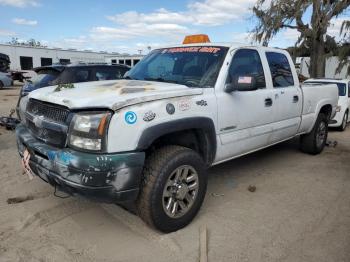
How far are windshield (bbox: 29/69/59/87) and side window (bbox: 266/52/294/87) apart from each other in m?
5.12

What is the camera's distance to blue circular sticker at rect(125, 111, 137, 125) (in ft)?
10.1

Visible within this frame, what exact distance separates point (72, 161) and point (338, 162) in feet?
16.4

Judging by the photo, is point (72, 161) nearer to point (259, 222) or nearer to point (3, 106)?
point (259, 222)

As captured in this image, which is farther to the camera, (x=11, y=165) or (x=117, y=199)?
(x=11, y=165)

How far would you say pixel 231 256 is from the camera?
324 cm

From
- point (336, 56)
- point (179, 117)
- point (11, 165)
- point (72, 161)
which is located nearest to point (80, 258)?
point (72, 161)

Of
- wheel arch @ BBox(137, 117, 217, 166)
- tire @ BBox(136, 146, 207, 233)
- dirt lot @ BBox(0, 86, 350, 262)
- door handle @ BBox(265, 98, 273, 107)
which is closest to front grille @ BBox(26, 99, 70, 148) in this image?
wheel arch @ BBox(137, 117, 217, 166)

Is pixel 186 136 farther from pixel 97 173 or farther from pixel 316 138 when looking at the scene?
pixel 316 138

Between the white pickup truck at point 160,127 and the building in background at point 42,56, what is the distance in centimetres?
3194

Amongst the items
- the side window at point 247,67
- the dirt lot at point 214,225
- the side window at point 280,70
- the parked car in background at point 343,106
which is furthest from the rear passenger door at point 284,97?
the parked car in background at point 343,106

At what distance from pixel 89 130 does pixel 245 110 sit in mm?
2061

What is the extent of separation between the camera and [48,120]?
11.2ft

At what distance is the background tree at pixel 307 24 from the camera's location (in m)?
19.1

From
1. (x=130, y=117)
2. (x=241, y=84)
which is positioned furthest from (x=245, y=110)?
(x=130, y=117)
